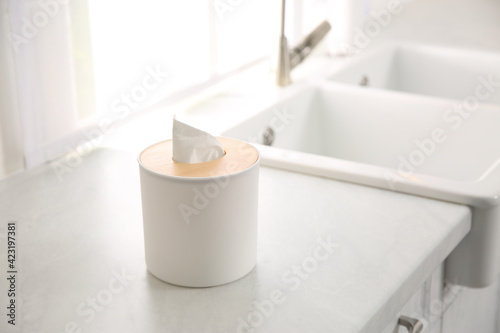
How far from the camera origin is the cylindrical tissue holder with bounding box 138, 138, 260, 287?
0.81 m

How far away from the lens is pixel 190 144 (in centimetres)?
85

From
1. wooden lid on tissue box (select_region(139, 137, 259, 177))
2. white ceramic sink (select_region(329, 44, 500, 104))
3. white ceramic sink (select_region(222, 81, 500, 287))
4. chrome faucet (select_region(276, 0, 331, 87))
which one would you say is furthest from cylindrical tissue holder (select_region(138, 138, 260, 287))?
white ceramic sink (select_region(329, 44, 500, 104))

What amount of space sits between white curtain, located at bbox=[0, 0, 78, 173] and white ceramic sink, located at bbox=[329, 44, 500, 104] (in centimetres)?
85

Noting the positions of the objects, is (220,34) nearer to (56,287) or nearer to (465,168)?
(465,168)

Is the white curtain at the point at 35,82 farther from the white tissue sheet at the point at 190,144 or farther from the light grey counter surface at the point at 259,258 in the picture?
the white tissue sheet at the point at 190,144

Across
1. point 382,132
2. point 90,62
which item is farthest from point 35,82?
point 382,132

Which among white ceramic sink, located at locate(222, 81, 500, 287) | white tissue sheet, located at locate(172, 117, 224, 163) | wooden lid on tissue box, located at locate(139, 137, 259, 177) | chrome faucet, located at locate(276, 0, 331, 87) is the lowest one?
white ceramic sink, located at locate(222, 81, 500, 287)

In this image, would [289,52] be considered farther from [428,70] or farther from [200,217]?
[200,217]

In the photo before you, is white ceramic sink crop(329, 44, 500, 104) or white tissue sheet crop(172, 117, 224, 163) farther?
white ceramic sink crop(329, 44, 500, 104)

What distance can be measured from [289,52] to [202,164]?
2.98ft

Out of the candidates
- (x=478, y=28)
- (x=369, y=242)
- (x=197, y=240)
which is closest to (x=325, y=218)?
(x=369, y=242)

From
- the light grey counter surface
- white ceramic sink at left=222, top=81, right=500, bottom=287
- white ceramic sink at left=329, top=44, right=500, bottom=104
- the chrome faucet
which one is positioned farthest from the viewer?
white ceramic sink at left=329, top=44, right=500, bottom=104

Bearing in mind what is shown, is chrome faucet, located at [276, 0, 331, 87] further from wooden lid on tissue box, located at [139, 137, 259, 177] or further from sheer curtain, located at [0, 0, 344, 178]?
wooden lid on tissue box, located at [139, 137, 259, 177]

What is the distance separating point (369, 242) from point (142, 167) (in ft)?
1.14
